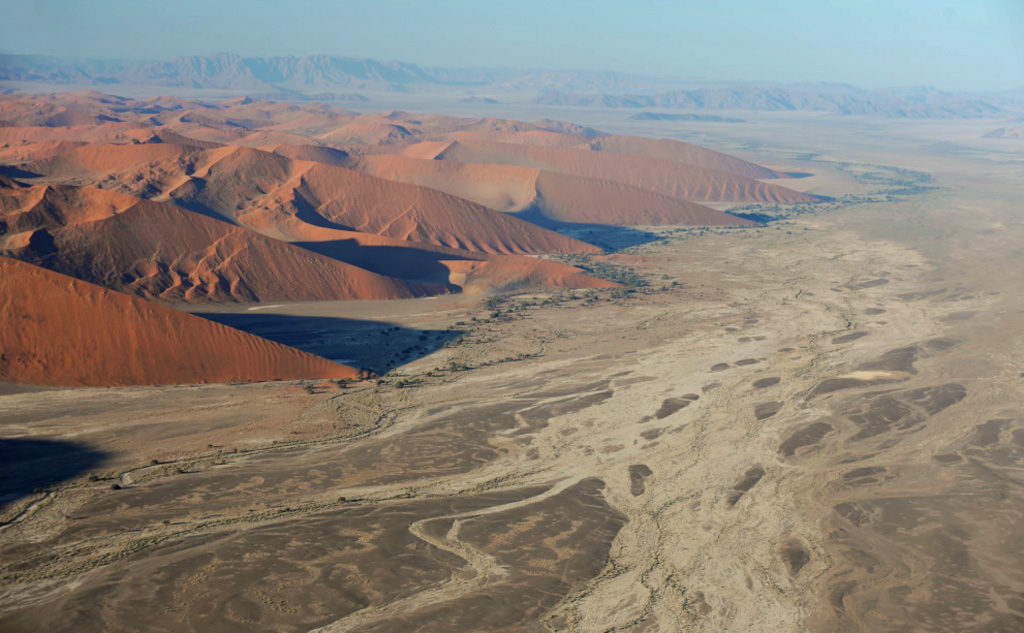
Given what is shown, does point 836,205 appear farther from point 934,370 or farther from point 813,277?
point 934,370

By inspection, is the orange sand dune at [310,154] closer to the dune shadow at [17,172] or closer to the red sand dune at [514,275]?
the dune shadow at [17,172]

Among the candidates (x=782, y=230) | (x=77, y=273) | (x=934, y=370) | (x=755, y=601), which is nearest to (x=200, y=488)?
(x=755, y=601)

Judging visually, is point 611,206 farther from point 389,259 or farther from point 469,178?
point 389,259

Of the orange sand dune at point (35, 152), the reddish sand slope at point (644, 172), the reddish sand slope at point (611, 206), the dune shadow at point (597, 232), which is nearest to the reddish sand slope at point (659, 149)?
the reddish sand slope at point (644, 172)

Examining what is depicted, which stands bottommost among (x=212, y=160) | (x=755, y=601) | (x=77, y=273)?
(x=755, y=601)

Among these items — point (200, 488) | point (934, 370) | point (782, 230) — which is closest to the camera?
point (200, 488)

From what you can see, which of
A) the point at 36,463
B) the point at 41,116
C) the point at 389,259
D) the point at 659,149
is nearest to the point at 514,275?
the point at 389,259
